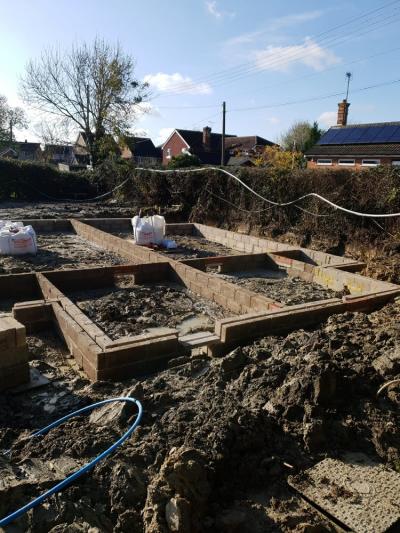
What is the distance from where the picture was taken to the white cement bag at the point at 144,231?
944cm

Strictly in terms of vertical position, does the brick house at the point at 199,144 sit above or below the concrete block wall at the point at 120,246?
above

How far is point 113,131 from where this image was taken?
2647 centimetres

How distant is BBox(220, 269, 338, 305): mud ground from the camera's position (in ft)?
21.4

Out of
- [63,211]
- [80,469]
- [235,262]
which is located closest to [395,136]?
[63,211]

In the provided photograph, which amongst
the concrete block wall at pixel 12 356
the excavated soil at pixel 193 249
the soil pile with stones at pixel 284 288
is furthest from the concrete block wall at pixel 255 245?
the concrete block wall at pixel 12 356

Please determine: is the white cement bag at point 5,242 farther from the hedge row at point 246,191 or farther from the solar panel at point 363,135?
the solar panel at point 363,135

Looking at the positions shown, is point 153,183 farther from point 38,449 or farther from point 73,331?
point 38,449

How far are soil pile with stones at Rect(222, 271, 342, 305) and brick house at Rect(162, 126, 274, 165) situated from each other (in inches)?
1143

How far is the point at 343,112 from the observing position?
28.1 meters

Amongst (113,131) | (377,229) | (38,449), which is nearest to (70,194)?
(113,131)

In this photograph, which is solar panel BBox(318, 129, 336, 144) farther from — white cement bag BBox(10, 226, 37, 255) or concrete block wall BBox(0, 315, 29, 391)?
concrete block wall BBox(0, 315, 29, 391)

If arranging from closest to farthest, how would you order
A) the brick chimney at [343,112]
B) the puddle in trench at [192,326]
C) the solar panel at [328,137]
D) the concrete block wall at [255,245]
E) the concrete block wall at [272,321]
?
the concrete block wall at [272,321] < the puddle in trench at [192,326] < the concrete block wall at [255,245] < the solar panel at [328,137] < the brick chimney at [343,112]

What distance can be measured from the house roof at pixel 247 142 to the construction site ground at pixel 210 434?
3813 centimetres

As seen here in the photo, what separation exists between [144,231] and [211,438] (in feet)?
23.7
